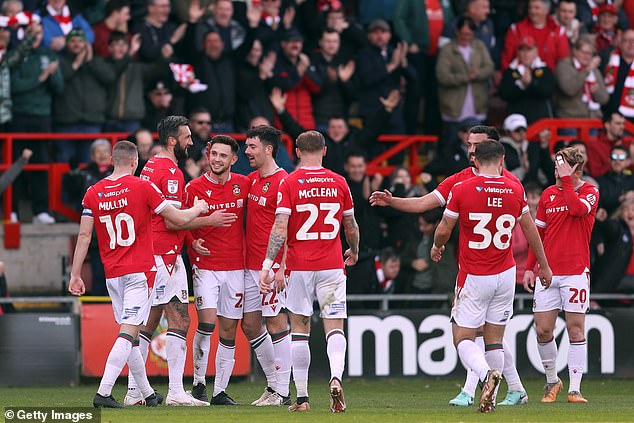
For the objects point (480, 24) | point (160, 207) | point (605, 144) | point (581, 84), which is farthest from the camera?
point (480, 24)

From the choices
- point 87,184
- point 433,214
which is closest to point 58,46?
point 87,184

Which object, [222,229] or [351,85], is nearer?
[222,229]

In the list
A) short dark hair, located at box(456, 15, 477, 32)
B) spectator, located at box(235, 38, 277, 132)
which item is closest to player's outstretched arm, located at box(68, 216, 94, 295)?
spectator, located at box(235, 38, 277, 132)

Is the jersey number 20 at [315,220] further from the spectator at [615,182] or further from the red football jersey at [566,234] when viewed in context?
the spectator at [615,182]

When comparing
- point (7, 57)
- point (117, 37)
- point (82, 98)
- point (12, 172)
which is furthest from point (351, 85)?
point (12, 172)

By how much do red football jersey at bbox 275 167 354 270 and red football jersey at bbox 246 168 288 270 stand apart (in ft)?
2.92

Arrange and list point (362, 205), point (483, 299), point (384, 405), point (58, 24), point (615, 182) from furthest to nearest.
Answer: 1. point (615, 182)
2. point (58, 24)
3. point (362, 205)
4. point (384, 405)
5. point (483, 299)

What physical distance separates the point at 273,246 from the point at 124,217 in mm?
1417

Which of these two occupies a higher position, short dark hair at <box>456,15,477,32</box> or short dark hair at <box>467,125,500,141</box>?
short dark hair at <box>456,15,477,32</box>

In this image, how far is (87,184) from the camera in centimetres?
1902

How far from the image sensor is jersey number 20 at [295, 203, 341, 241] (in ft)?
44.2

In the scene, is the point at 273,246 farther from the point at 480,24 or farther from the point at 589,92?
the point at 589,92

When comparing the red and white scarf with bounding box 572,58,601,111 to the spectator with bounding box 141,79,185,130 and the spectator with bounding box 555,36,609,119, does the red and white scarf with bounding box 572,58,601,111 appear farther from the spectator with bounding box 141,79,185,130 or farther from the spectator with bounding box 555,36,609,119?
the spectator with bounding box 141,79,185,130

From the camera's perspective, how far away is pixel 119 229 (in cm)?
1359
